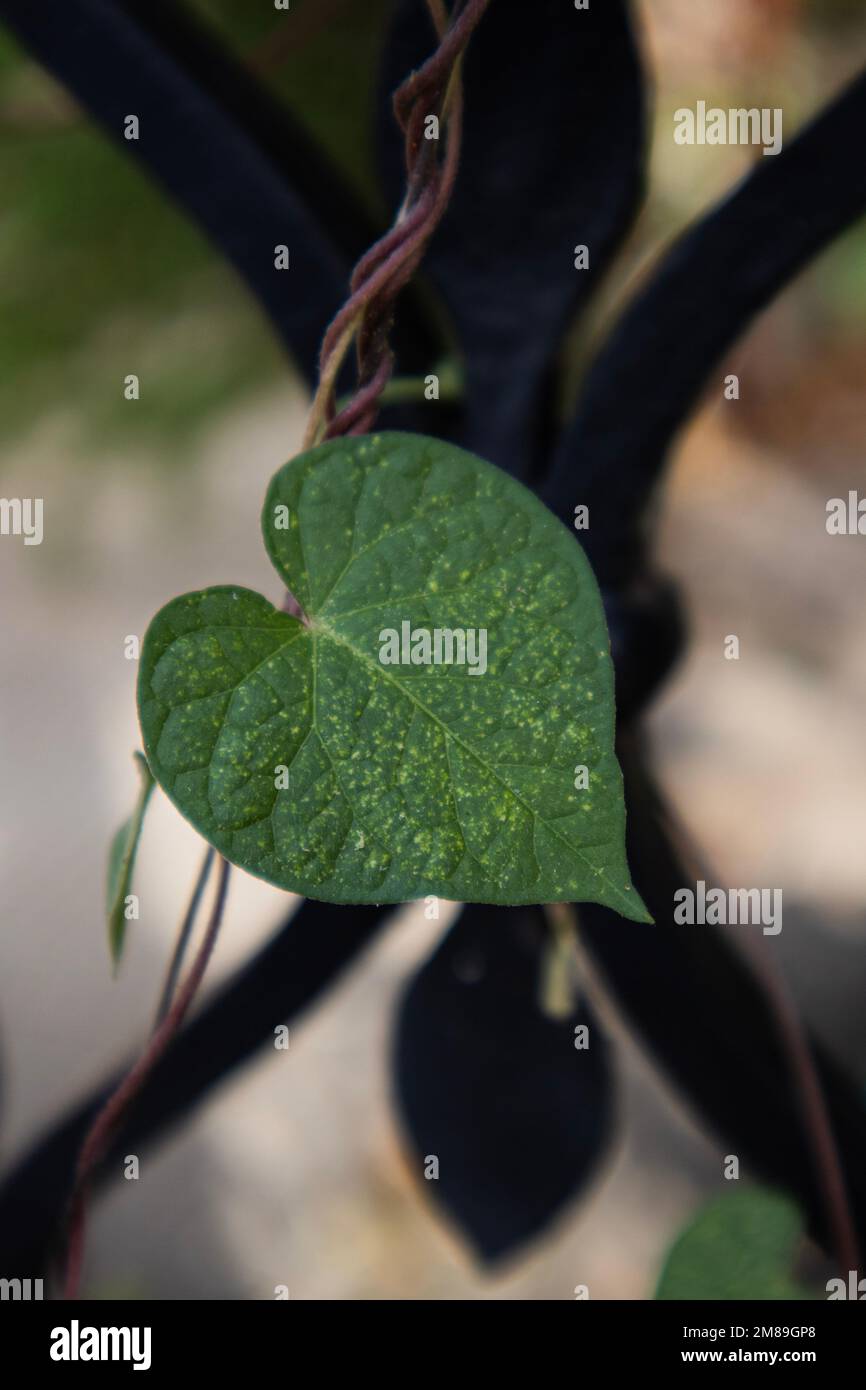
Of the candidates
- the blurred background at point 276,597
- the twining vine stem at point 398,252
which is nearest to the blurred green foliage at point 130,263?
the blurred background at point 276,597

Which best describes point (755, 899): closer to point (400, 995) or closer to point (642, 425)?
point (400, 995)

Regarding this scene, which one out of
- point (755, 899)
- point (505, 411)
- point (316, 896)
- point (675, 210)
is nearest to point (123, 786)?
point (755, 899)

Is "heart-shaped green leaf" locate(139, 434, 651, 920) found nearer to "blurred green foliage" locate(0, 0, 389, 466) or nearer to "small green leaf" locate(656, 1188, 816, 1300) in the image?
"small green leaf" locate(656, 1188, 816, 1300)

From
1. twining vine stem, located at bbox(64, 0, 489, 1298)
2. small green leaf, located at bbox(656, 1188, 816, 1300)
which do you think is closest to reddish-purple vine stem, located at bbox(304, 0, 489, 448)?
twining vine stem, located at bbox(64, 0, 489, 1298)

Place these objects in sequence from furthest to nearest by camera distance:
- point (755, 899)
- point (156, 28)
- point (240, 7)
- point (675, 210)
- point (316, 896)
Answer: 1. point (755, 899)
2. point (675, 210)
3. point (240, 7)
4. point (156, 28)
5. point (316, 896)

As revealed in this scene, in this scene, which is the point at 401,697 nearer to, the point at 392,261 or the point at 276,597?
the point at 392,261

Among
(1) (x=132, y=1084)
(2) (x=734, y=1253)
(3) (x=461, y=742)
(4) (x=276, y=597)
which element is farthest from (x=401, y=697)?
(4) (x=276, y=597)

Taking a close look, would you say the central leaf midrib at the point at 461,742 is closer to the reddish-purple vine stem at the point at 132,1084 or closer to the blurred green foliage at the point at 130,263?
the reddish-purple vine stem at the point at 132,1084

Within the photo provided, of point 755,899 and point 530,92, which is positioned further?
point 755,899

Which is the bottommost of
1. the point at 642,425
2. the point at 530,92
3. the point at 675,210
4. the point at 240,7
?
the point at 642,425
